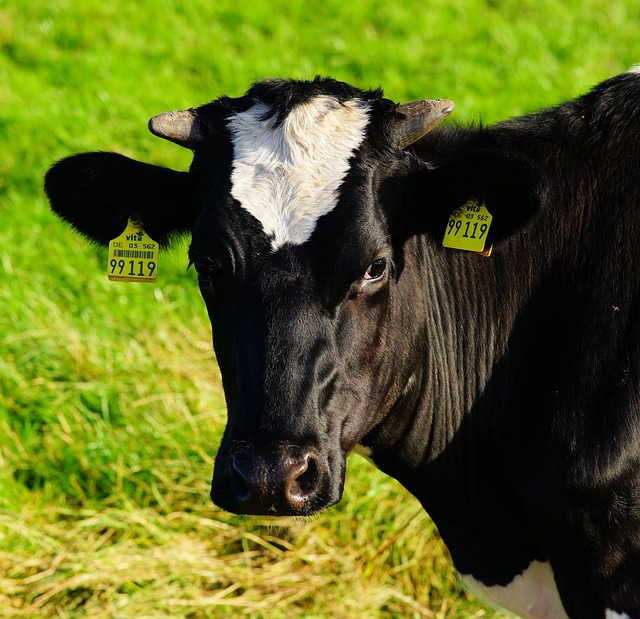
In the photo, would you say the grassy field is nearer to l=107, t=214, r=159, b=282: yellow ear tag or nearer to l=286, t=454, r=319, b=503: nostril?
l=286, t=454, r=319, b=503: nostril

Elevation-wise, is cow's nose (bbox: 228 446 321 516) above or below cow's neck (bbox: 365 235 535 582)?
below

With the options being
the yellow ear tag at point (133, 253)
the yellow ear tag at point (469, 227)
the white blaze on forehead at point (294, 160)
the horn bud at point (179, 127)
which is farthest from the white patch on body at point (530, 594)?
the horn bud at point (179, 127)

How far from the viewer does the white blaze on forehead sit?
393 centimetres

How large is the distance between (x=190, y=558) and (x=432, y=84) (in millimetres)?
5925

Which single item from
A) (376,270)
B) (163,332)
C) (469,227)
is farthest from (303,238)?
(163,332)

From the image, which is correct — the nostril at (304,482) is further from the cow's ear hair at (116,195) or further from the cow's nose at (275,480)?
the cow's ear hair at (116,195)

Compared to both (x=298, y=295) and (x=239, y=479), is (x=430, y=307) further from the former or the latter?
(x=239, y=479)

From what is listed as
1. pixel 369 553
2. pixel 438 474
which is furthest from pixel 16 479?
pixel 438 474

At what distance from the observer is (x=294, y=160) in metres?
4.10

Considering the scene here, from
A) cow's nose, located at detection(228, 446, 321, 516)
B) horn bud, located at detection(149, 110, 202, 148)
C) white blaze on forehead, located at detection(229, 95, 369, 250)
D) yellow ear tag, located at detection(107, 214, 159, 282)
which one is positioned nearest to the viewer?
cow's nose, located at detection(228, 446, 321, 516)

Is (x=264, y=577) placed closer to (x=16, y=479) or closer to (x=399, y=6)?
(x=16, y=479)

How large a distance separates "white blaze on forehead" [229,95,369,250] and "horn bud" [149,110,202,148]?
183 millimetres

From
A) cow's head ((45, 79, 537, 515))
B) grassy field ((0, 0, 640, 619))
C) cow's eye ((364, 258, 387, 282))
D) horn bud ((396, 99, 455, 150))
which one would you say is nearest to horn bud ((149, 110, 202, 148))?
cow's head ((45, 79, 537, 515))

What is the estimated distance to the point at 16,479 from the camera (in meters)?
6.33
